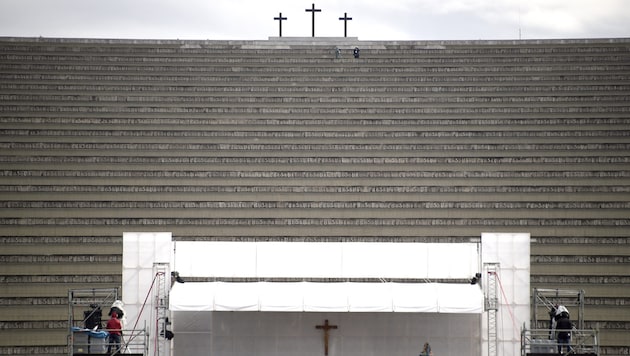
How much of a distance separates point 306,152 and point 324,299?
12.5 metres

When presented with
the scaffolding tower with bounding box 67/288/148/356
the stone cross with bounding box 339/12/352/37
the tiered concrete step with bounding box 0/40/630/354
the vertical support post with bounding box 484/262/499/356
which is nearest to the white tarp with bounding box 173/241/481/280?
the vertical support post with bounding box 484/262/499/356

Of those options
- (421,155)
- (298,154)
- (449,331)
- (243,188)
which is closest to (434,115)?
(421,155)

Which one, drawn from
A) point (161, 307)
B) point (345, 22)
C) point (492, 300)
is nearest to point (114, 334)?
point (161, 307)

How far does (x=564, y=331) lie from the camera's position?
1977 centimetres

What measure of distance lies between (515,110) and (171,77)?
11862 mm

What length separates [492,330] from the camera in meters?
21.4

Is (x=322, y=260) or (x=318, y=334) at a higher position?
(x=322, y=260)

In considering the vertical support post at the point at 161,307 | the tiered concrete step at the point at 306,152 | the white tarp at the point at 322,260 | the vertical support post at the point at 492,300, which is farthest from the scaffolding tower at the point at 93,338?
the vertical support post at the point at 492,300

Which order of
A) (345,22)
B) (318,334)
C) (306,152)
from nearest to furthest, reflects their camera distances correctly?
(318,334), (306,152), (345,22)

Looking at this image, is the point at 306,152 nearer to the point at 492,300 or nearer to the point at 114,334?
the point at 492,300

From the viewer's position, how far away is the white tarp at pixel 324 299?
68.7 ft

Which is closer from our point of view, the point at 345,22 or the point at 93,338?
the point at 93,338

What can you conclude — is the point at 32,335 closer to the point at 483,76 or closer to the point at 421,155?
the point at 421,155

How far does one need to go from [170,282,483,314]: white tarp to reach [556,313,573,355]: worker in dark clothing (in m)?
1.58
